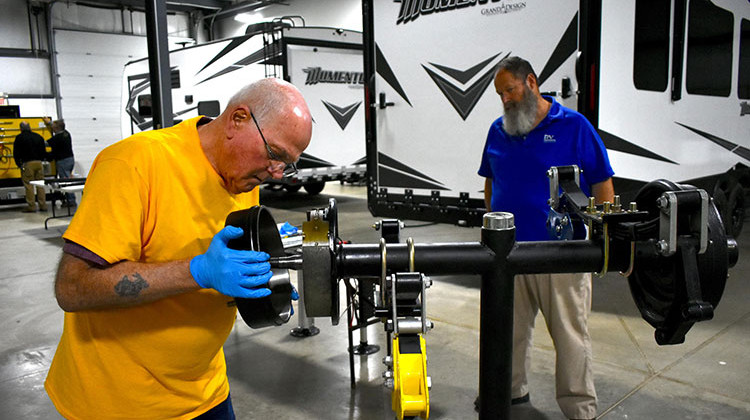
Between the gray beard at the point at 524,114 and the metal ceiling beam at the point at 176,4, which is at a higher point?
the metal ceiling beam at the point at 176,4

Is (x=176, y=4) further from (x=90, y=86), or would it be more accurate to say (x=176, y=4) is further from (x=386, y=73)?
(x=386, y=73)

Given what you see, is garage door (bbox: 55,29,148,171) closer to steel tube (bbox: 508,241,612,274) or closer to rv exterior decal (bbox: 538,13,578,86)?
rv exterior decal (bbox: 538,13,578,86)

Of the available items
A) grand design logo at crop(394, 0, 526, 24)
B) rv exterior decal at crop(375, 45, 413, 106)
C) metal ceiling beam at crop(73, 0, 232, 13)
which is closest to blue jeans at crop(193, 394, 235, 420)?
grand design logo at crop(394, 0, 526, 24)

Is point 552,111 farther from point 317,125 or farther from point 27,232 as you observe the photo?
point 27,232

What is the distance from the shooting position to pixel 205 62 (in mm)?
11344

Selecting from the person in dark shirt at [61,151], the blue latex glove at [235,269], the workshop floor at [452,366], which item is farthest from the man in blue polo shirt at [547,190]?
the person in dark shirt at [61,151]

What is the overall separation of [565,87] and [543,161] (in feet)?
6.42

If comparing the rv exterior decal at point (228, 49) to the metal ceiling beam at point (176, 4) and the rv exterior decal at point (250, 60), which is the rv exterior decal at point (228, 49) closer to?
the rv exterior decal at point (250, 60)

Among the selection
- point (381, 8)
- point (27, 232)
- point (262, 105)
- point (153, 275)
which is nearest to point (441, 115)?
point (381, 8)

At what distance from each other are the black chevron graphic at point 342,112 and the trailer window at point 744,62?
644 centimetres

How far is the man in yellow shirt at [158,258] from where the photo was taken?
1381 mm

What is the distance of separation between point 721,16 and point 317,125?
6.60 meters

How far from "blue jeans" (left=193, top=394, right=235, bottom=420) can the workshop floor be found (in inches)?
58.4

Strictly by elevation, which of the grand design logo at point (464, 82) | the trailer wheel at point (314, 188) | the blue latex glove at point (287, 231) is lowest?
the trailer wheel at point (314, 188)
